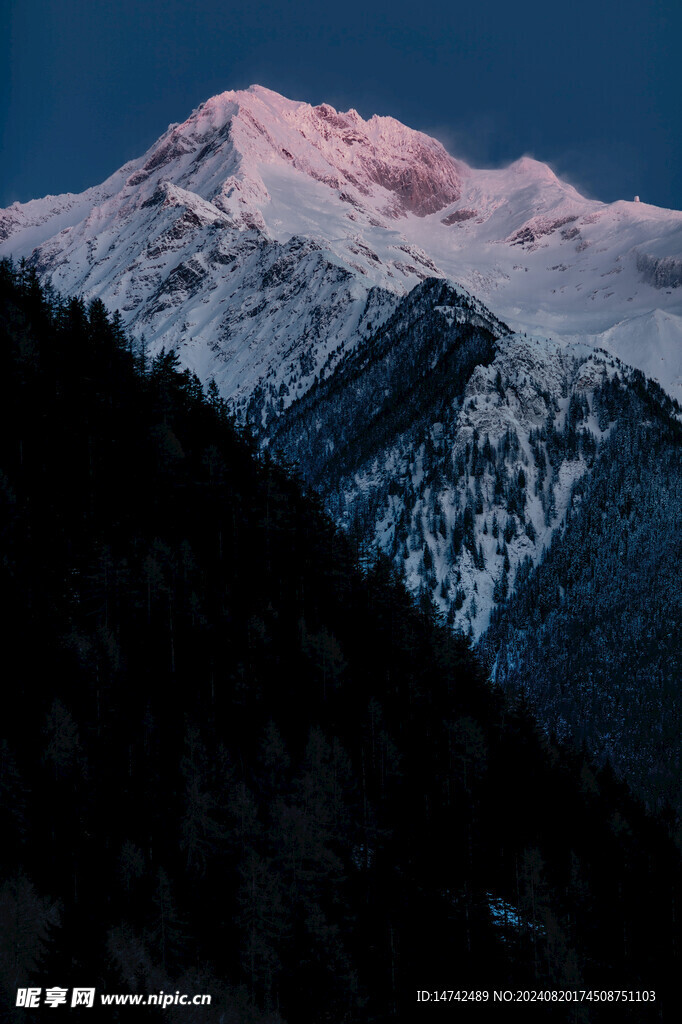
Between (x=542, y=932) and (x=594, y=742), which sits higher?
(x=594, y=742)

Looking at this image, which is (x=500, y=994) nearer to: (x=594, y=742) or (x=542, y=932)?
(x=542, y=932)

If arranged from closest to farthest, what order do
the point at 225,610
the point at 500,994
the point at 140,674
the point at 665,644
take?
Result: the point at 500,994 < the point at 140,674 < the point at 225,610 < the point at 665,644

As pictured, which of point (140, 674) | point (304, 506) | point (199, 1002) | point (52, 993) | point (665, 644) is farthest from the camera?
point (665, 644)

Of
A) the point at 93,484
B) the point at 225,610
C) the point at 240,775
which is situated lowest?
the point at 240,775

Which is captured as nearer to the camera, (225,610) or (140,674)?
(140,674)

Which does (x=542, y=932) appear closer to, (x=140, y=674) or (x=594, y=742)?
(x=140, y=674)

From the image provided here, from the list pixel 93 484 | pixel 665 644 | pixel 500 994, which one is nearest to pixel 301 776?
pixel 500 994
